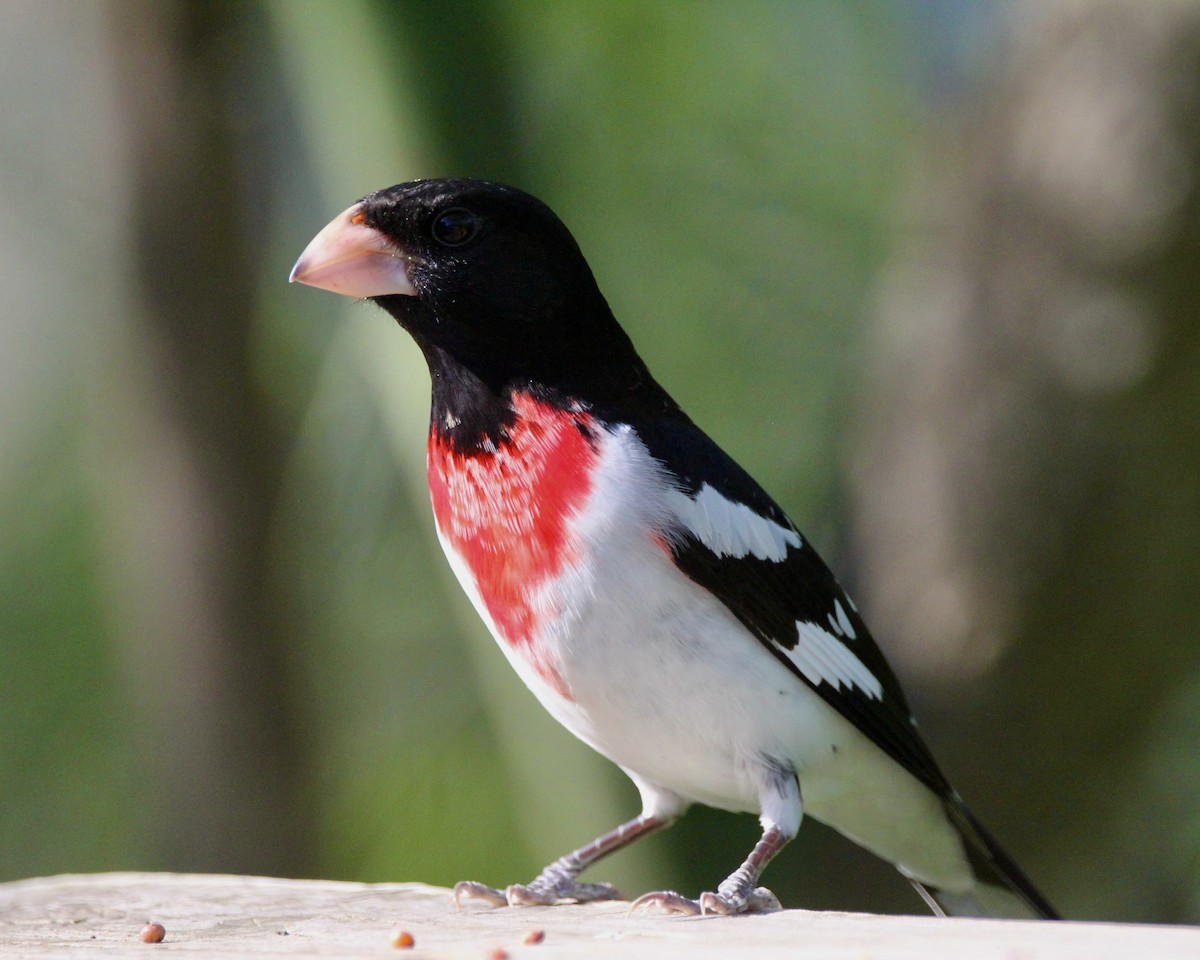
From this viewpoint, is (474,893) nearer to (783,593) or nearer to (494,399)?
(783,593)

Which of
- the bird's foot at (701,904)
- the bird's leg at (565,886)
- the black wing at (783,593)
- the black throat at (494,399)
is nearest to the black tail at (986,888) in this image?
the black wing at (783,593)

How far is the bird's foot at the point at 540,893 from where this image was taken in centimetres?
230

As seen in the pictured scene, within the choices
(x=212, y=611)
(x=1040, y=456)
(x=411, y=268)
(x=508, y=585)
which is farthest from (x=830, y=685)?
(x=212, y=611)

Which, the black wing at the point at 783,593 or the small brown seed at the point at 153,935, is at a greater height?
the black wing at the point at 783,593

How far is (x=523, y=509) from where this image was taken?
219cm

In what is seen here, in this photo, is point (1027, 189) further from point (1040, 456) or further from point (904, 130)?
point (904, 130)

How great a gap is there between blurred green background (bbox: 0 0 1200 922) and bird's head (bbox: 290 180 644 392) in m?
1.31

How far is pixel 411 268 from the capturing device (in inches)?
93.7

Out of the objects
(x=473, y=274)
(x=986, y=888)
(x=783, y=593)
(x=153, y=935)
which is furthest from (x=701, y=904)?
(x=473, y=274)

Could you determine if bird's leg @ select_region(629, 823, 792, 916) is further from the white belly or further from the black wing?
the black wing

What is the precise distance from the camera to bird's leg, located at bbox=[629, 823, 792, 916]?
2.01 meters

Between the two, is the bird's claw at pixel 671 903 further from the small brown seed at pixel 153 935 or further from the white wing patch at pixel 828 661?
the small brown seed at pixel 153 935

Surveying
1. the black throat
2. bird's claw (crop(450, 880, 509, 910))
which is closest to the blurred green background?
the black throat

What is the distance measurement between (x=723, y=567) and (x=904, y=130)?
3317mm
